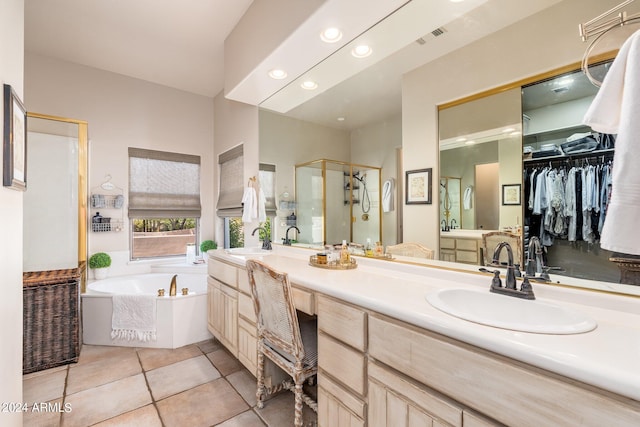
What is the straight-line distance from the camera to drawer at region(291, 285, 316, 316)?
4.81ft

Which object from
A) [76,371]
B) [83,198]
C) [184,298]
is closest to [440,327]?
[184,298]

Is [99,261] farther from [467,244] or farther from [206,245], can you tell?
[467,244]

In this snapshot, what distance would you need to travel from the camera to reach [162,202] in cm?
368

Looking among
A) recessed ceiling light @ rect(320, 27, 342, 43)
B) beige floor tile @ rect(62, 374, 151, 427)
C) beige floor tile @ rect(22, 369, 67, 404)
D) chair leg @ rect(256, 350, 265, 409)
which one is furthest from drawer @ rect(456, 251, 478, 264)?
beige floor tile @ rect(22, 369, 67, 404)

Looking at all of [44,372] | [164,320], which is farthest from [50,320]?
[164,320]

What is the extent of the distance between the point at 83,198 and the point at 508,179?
369 cm

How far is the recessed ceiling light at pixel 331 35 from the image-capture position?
1.82 m

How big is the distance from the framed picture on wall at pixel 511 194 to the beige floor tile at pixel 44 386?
3.04m

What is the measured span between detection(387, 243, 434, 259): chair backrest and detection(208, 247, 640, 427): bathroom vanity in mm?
93

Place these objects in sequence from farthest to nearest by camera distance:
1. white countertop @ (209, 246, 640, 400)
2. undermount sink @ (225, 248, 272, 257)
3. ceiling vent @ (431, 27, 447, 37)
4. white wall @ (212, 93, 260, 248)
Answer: white wall @ (212, 93, 260, 248) → undermount sink @ (225, 248, 272, 257) → ceiling vent @ (431, 27, 447, 37) → white countertop @ (209, 246, 640, 400)

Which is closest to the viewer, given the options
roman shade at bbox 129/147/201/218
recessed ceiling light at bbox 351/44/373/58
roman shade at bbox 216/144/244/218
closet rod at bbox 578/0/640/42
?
closet rod at bbox 578/0/640/42

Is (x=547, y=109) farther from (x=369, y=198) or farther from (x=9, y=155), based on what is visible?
(x=9, y=155)

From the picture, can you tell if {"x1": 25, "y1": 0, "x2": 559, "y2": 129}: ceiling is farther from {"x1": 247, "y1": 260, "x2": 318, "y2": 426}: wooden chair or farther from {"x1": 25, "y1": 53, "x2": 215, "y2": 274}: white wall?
{"x1": 247, "y1": 260, "x2": 318, "y2": 426}: wooden chair

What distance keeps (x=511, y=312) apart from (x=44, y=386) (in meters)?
3.04
